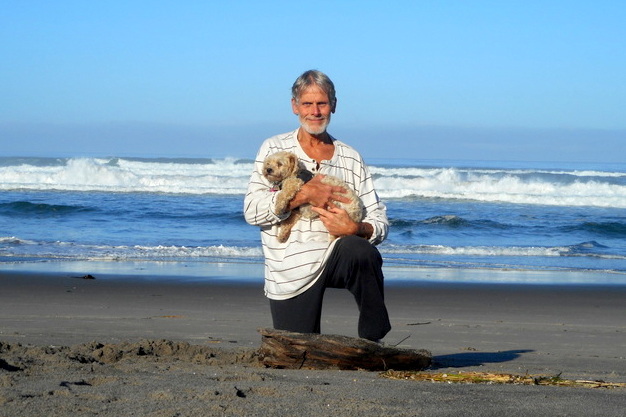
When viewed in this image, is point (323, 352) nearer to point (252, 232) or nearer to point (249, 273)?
point (249, 273)

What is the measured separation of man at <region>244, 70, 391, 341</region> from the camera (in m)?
4.47

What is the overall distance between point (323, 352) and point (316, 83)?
4.92ft

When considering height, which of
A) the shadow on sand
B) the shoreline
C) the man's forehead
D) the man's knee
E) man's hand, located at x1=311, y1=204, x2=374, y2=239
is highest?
the man's forehead

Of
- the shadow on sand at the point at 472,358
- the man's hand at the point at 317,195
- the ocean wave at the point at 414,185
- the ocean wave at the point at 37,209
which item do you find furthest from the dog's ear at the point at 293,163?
the ocean wave at the point at 414,185

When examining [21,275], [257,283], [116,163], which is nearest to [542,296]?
[257,283]

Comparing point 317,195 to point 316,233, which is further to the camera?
point 316,233

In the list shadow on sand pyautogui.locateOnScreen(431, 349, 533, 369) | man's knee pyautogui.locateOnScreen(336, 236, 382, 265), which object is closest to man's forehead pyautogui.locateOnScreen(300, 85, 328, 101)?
man's knee pyautogui.locateOnScreen(336, 236, 382, 265)

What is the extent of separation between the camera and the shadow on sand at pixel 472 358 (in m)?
5.19

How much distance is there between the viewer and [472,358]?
5.62m

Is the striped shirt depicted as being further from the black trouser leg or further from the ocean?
the ocean

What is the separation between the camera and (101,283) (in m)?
10.1

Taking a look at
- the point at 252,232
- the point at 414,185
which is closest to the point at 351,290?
the point at 252,232

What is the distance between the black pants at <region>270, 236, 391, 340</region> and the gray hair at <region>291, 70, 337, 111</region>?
2.62 ft

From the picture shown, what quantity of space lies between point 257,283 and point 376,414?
23.1ft
